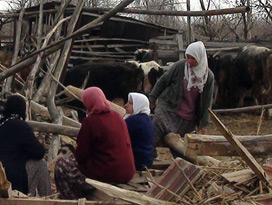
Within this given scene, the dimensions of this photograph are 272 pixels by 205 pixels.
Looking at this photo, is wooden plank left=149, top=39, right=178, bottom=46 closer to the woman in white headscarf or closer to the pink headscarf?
the woman in white headscarf

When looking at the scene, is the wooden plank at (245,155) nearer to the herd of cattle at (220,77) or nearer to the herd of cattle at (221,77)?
the herd of cattle at (220,77)

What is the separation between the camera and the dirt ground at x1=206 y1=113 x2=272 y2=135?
12.9 m

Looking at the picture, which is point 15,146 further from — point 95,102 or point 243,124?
point 243,124

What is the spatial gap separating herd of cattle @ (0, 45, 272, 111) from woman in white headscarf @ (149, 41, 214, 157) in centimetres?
851

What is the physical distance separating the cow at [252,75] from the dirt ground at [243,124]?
652mm

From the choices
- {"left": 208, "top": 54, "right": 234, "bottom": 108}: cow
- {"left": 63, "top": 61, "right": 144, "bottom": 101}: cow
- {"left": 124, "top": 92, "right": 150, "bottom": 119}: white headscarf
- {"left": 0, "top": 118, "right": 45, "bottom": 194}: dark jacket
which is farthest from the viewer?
{"left": 208, "top": 54, "right": 234, "bottom": 108}: cow

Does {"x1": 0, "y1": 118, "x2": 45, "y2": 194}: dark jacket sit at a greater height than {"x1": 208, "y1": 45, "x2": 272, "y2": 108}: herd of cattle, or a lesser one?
greater

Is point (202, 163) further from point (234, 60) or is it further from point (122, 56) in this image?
point (122, 56)

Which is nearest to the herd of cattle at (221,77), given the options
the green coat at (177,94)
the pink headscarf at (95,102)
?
the green coat at (177,94)

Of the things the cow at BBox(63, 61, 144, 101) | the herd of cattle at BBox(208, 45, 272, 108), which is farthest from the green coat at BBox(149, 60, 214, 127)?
the herd of cattle at BBox(208, 45, 272, 108)

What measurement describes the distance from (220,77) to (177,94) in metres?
10.2

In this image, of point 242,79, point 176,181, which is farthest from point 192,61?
point 242,79

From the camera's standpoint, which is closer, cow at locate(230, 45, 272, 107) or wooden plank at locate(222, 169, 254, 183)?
wooden plank at locate(222, 169, 254, 183)

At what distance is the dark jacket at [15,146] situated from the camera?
542 cm
